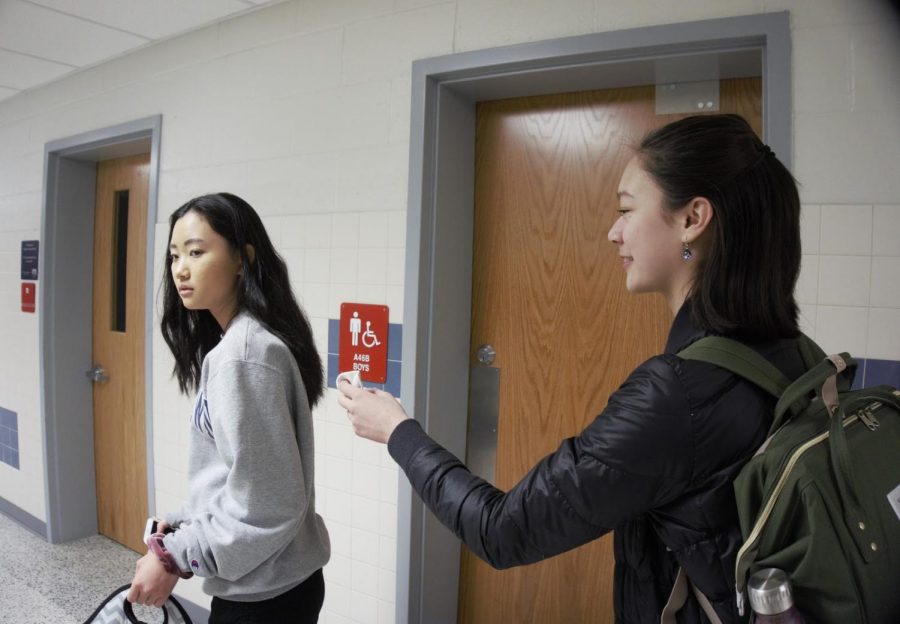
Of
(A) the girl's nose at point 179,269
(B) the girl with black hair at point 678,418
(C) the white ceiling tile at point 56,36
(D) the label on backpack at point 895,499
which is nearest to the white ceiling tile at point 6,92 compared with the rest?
(C) the white ceiling tile at point 56,36

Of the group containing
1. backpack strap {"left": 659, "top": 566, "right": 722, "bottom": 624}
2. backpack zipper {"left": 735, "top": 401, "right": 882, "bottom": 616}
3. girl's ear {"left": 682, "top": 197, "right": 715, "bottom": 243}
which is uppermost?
girl's ear {"left": 682, "top": 197, "right": 715, "bottom": 243}

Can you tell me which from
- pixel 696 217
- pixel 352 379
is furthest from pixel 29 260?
pixel 696 217

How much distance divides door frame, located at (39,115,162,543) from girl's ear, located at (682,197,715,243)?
136 inches

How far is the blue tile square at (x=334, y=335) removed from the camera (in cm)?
240

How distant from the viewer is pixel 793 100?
1.58 metres

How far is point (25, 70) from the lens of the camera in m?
3.42

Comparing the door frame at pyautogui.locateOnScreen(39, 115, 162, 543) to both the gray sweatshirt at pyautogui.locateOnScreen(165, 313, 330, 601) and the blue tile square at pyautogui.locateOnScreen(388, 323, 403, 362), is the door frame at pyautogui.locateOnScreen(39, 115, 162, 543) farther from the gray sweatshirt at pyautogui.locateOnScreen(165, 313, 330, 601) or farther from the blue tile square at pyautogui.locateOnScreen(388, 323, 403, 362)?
the gray sweatshirt at pyautogui.locateOnScreen(165, 313, 330, 601)

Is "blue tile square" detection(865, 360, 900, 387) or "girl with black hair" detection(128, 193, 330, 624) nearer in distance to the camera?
"girl with black hair" detection(128, 193, 330, 624)

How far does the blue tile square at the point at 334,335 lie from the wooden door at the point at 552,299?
51cm

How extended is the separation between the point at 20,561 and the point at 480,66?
358 cm

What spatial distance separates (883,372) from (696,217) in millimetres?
967

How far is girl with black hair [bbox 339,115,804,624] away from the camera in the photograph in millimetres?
786

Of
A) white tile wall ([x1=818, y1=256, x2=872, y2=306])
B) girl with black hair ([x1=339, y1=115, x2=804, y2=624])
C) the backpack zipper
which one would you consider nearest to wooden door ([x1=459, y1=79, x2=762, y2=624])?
white tile wall ([x1=818, y1=256, x2=872, y2=306])

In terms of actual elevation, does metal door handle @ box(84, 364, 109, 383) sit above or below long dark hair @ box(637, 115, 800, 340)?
below
